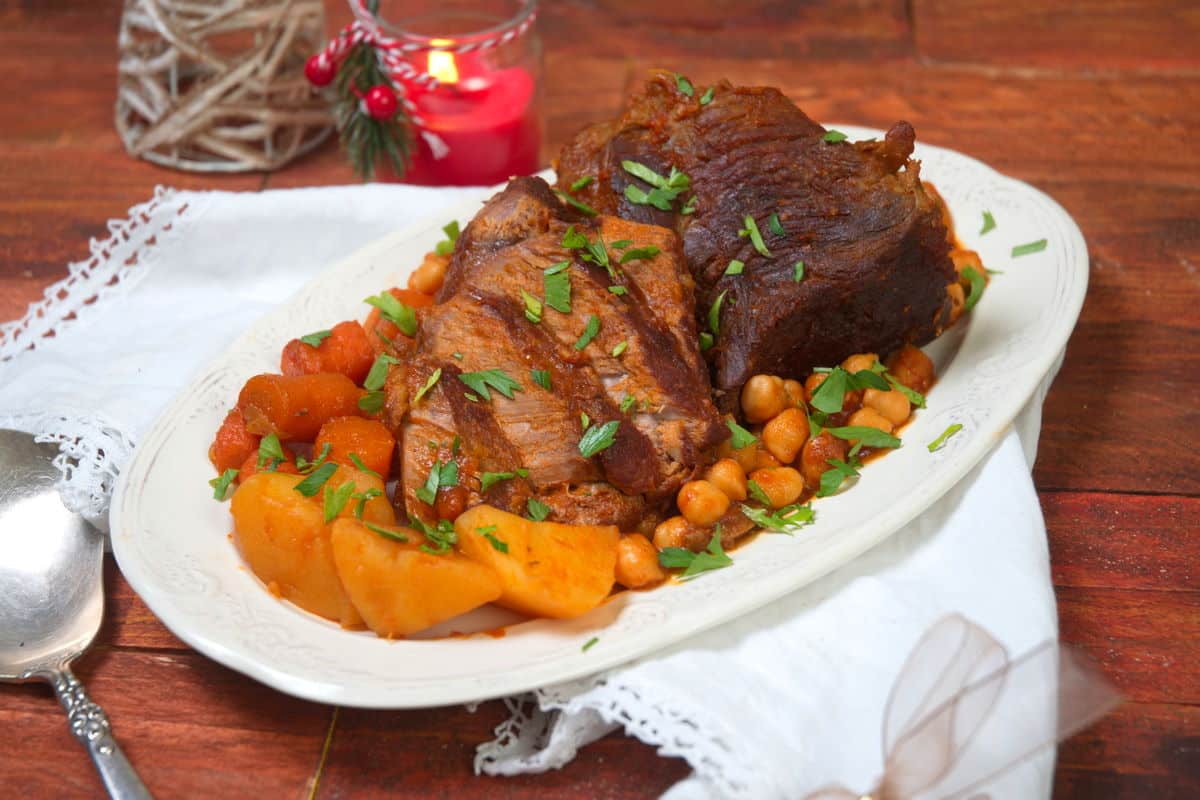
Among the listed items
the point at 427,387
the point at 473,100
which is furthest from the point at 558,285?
the point at 473,100

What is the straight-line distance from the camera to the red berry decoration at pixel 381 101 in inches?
189

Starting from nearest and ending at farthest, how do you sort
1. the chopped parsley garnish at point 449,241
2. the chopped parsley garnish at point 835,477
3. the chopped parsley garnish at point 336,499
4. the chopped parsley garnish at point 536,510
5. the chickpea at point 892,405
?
the chopped parsley garnish at point 336,499 → the chopped parsley garnish at point 536,510 → the chopped parsley garnish at point 835,477 → the chickpea at point 892,405 → the chopped parsley garnish at point 449,241

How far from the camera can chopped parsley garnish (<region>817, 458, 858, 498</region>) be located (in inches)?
132

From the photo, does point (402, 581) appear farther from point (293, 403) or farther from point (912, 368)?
point (912, 368)

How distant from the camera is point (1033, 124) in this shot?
219 inches

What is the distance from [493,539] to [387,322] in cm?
121

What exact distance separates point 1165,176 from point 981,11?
173cm

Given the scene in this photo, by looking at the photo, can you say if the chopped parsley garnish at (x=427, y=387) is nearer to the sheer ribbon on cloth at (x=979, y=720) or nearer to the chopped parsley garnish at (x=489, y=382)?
the chopped parsley garnish at (x=489, y=382)

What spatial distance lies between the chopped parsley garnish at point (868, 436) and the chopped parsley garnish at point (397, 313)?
138 cm

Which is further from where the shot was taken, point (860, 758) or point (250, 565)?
point (250, 565)

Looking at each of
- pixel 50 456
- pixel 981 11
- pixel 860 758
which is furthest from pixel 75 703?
pixel 981 11

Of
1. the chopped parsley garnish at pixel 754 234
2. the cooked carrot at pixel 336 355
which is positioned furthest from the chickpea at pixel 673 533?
the cooked carrot at pixel 336 355

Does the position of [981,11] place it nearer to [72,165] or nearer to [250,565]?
[72,165]

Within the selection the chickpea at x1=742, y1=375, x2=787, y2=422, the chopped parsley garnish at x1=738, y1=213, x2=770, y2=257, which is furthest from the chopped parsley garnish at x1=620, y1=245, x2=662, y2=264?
the chickpea at x1=742, y1=375, x2=787, y2=422
